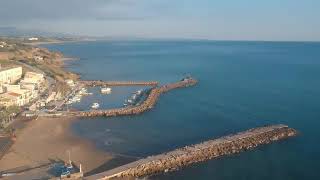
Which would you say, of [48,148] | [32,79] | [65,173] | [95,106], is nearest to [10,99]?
[95,106]

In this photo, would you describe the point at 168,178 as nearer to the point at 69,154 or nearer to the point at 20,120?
the point at 69,154

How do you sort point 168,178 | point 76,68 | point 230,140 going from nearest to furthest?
point 168,178 → point 230,140 → point 76,68

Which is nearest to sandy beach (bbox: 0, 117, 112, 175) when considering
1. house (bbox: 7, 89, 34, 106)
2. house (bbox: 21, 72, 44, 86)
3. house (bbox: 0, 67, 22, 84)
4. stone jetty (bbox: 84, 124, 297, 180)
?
stone jetty (bbox: 84, 124, 297, 180)

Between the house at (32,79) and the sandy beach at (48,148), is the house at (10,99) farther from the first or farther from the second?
the house at (32,79)

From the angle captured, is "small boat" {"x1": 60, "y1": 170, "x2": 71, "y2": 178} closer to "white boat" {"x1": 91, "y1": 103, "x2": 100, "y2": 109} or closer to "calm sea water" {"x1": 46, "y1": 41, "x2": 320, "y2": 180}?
"calm sea water" {"x1": 46, "y1": 41, "x2": 320, "y2": 180}

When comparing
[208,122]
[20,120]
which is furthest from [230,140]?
[20,120]

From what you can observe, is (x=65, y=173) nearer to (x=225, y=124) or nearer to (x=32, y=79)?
(x=225, y=124)
